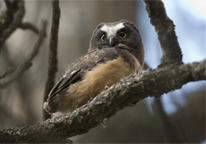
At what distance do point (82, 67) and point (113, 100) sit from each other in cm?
156

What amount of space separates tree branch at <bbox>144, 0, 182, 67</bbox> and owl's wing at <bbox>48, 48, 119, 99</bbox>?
1.86 m

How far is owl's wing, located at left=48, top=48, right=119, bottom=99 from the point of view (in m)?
4.51

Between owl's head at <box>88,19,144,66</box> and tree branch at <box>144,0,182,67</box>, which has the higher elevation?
owl's head at <box>88,19,144,66</box>

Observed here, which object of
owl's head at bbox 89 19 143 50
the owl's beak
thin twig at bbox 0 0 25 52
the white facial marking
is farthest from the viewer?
the white facial marking

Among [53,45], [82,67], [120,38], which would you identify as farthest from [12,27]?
[120,38]

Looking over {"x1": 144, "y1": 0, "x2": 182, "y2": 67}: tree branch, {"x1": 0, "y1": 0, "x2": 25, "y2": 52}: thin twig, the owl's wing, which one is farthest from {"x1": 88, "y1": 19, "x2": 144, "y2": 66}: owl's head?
{"x1": 144, "y1": 0, "x2": 182, "y2": 67}: tree branch

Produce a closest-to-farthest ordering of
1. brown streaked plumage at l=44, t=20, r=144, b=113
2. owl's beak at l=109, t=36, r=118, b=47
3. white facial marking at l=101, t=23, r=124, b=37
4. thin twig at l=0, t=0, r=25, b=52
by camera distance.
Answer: brown streaked plumage at l=44, t=20, r=144, b=113 → thin twig at l=0, t=0, r=25, b=52 → owl's beak at l=109, t=36, r=118, b=47 → white facial marking at l=101, t=23, r=124, b=37

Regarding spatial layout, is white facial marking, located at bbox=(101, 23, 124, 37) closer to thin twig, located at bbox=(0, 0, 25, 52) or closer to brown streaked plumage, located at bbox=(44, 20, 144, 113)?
brown streaked plumage, located at bbox=(44, 20, 144, 113)

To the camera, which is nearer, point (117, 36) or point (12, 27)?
point (12, 27)

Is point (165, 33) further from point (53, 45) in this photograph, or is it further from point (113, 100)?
point (53, 45)

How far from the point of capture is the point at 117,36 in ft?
18.8

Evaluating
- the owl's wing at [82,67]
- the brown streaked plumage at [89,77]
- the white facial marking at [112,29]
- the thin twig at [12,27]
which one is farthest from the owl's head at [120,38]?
the thin twig at [12,27]

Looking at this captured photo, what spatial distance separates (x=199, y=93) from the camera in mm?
7191

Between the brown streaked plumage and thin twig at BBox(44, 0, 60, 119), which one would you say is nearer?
the brown streaked plumage
